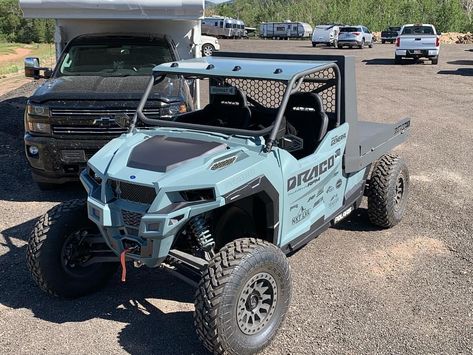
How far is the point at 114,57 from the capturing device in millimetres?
7961

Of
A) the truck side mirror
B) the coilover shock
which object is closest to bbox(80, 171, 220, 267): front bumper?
the coilover shock

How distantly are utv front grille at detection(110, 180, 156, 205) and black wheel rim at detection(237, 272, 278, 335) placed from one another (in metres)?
0.85

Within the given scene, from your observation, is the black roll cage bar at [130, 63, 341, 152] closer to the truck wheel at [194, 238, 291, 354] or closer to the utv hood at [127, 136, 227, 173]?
the utv hood at [127, 136, 227, 173]

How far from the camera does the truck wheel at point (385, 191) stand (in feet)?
18.5

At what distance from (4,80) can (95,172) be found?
60.3ft

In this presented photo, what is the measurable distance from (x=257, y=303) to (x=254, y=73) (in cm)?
177

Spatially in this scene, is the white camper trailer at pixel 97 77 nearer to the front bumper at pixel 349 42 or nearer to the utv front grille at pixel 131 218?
the utv front grille at pixel 131 218

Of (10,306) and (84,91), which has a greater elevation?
(84,91)

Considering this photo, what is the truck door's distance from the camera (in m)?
4.14

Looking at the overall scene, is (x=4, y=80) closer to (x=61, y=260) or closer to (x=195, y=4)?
(x=195, y=4)

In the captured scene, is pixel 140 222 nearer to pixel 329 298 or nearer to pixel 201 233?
pixel 201 233

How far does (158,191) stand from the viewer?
3.52m

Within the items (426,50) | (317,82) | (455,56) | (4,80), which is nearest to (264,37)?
(455,56)

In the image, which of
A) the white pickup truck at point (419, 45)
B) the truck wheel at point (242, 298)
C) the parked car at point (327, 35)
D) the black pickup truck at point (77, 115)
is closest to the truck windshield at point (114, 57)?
the black pickup truck at point (77, 115)
